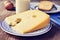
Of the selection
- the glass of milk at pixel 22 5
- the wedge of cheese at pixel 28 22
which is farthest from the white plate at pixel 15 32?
the glass of milk at pixel 22 5

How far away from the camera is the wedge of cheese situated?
75cm

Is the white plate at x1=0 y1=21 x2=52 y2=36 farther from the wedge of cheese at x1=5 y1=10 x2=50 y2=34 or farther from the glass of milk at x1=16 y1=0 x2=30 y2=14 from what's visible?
the glass of milk at x1=16 y1=0 x2=30 y2=14

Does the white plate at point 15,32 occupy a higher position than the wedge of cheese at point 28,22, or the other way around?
the wedge of cheese at point 28,22

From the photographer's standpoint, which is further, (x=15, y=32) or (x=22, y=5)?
(x=22, y=5)

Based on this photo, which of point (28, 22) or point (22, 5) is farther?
point (22, 5)

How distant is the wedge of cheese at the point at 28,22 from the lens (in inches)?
29.5

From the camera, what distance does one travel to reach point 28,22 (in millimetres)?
778

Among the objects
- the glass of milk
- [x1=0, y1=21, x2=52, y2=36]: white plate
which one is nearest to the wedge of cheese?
[x1=0, y1=21, x2=52, y2=36]: white plate

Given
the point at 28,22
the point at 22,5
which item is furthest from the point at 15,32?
the point at 22,5

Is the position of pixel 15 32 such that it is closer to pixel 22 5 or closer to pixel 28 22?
pixel 28 22

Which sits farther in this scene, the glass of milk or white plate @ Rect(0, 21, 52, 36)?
the glass of milk

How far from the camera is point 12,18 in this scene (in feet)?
2.77

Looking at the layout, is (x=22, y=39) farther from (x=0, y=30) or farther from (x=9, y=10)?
(x=9, y=10)

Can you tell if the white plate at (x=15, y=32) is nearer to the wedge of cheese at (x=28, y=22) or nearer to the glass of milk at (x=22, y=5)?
the wedge of cheese at (x=28, y=22)
